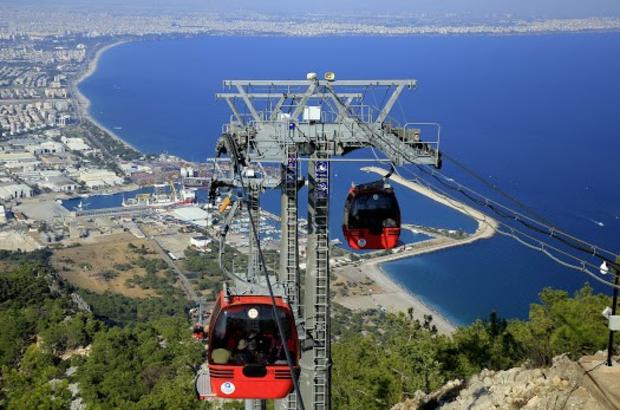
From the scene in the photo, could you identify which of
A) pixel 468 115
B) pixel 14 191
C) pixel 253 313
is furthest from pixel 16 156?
pixel 253 313

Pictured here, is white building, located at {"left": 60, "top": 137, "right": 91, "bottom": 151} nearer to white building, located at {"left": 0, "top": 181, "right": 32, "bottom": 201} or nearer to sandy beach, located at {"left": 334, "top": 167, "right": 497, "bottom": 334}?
white building, located at {"left": 0, "top": 181, "right": 32, "bottom": 201}

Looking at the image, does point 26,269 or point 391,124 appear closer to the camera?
point 391,124

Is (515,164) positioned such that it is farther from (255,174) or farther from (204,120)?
(255,174)

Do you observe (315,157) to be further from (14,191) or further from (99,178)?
(99,178)

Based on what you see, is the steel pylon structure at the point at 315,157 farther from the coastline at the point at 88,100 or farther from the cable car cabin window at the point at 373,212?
the coastline at the point at 88,100

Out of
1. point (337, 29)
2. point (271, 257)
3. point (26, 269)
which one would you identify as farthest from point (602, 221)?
point (337, 29)

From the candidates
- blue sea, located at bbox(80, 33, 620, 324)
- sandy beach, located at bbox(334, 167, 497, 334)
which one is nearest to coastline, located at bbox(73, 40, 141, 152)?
blue sea, located at bbox(80, 33, 620, 324)
